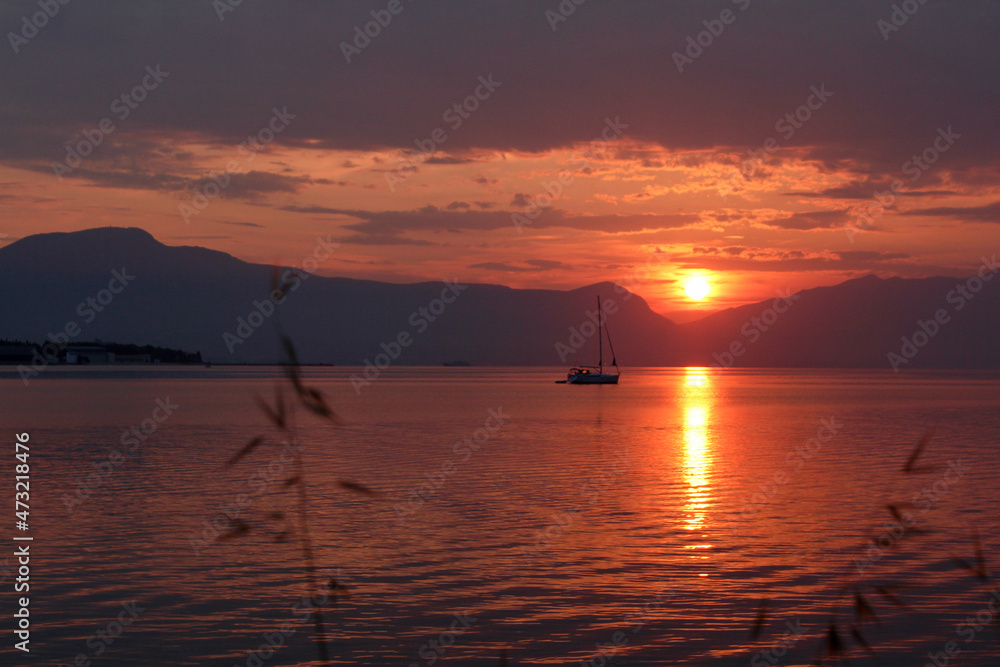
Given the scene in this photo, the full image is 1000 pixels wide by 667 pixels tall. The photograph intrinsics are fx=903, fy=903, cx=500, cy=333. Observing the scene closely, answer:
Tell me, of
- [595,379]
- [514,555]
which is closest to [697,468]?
[514,555]

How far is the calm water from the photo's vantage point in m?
13.3

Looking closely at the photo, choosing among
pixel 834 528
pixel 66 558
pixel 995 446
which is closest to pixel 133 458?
pixel 66 558

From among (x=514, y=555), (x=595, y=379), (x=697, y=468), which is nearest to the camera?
(x=514, y=555)

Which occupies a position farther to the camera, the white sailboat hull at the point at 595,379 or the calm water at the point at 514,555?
the white sailboat hull at the point at 595,379

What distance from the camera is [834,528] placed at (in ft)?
73.0

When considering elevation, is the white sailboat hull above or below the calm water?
above

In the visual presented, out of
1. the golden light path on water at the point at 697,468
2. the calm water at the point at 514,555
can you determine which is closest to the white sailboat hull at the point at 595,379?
the golden light path on water at the point at 697,468

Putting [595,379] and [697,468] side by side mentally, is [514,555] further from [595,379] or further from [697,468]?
[595,379]

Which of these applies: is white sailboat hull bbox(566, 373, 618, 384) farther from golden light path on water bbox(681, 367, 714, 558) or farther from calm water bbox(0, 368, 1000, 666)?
calm water bbox(0, 368, 1000, 666)

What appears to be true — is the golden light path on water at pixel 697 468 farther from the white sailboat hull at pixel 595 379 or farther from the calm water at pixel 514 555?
the white sailboat hull at pixel 595 379

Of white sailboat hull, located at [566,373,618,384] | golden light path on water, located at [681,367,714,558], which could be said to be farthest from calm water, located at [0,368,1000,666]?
white sailboat hull, located at [566,373,618,384]

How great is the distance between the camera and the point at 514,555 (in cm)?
1878

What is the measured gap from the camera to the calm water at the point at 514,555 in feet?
43.5

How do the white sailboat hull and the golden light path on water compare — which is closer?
the golden light path on water
